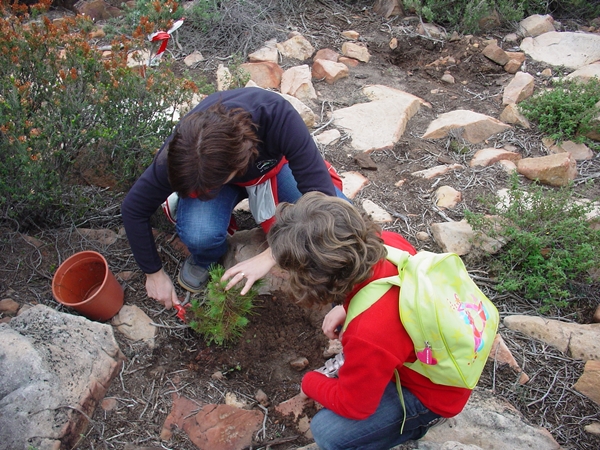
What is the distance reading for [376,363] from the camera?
1489 mm

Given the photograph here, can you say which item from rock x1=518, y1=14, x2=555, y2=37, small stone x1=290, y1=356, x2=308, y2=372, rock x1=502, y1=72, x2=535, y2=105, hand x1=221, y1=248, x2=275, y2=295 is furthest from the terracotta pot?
rock x1=518, y1=14, x2=555, y2=37

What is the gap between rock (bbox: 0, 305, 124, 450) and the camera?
1.75m

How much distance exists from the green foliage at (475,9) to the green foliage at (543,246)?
9.23 ft

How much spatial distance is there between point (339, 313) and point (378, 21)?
167 inches

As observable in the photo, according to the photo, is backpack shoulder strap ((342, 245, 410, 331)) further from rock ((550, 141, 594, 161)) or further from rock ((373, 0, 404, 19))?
rock ((373, 0, 404, 19))

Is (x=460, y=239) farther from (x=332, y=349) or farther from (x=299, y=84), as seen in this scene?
(x=299, y=84)

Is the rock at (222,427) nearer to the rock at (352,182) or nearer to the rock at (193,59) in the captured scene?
the rock at (352,182)

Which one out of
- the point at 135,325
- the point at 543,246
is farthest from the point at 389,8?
the point at 135,325

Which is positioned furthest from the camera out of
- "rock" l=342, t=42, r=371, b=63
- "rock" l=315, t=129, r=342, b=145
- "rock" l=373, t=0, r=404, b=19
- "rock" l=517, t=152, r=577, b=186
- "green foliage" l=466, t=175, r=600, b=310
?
"rock" l=373, t=0, r=404, b=19

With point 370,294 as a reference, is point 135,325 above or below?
below

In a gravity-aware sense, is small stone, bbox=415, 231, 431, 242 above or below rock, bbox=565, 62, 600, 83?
below

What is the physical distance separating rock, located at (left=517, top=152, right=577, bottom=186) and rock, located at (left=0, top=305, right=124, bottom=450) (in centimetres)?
286

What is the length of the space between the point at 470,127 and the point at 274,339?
2.36 metres

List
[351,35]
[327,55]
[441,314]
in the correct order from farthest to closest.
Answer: [351,35], [327,55], [441,314]
